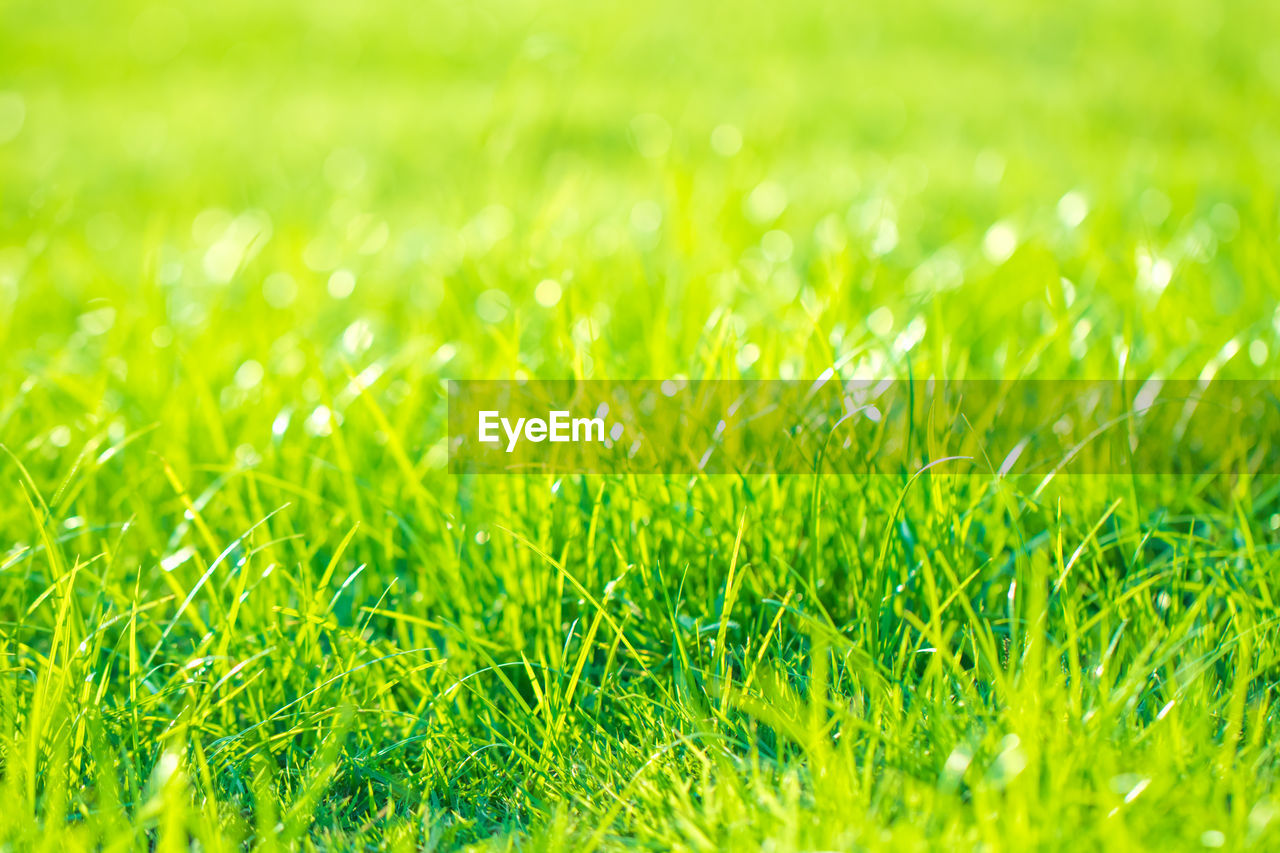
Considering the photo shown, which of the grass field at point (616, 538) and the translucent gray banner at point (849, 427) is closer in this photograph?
the grass field at point (616, 538)

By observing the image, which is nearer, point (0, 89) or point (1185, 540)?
point (1185, 540)

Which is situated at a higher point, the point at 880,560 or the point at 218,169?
the point at 218,169

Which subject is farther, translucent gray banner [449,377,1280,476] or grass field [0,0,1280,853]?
translucent gray banner [449,377,1280,476]

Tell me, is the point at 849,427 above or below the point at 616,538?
above

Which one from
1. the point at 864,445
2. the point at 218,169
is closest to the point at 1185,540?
the point at 864,445

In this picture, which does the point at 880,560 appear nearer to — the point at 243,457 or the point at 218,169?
the point at 243,457

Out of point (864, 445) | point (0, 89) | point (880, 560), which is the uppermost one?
point (0, 89)

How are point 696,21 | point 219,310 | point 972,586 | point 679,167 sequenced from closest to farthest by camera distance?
point 972,586
point 219,310
point 679,167
point 696,21

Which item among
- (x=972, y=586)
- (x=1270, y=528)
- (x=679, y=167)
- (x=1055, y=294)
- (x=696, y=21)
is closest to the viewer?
(x=972, y=586)
